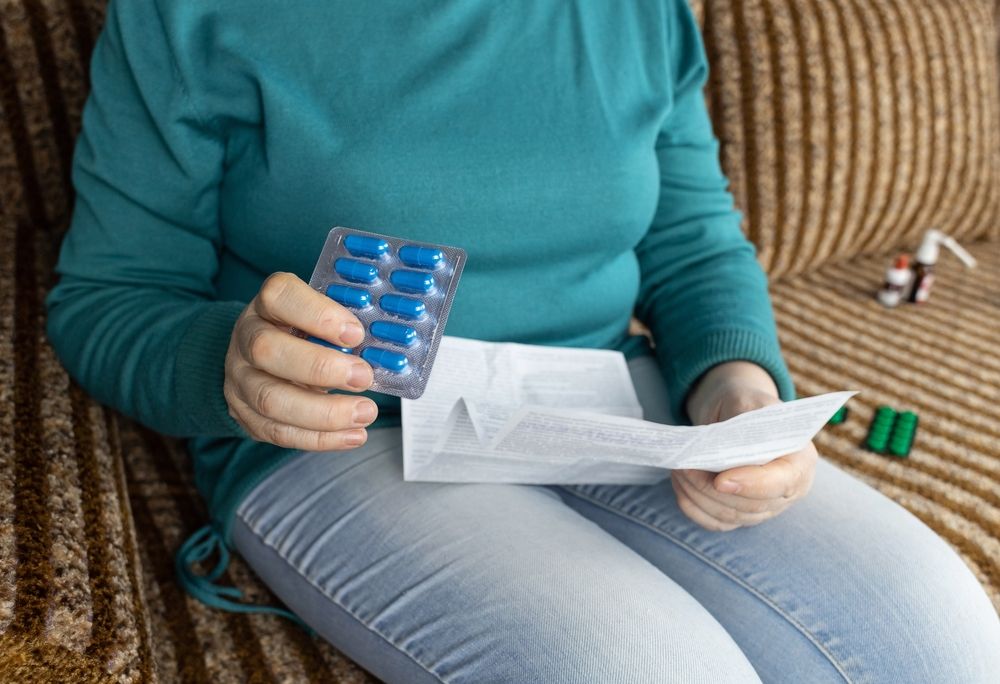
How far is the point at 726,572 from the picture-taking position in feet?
2.17

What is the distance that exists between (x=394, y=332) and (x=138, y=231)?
0.87 feet

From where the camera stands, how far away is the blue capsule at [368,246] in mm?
562

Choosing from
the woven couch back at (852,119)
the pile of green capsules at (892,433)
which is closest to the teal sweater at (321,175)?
the pile of green capsules at (892,433)

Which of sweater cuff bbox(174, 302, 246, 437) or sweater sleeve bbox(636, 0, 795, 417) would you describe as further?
sweater sleeve bbox(636, 0, 795, 417)

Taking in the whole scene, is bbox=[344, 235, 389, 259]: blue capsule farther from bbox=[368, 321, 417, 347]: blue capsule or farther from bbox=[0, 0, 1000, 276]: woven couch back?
bbox=[0, 0, 1000, 276]: woven couch back

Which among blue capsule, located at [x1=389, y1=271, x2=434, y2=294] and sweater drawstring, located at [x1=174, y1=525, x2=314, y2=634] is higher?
blue capsule, located at [x1=389, y1=271, x2=434, y2=294]

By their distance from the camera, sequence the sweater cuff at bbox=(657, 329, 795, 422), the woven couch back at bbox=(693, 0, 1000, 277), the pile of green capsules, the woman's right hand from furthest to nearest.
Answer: the woven couch back at bbox=(693, 0, 1000, 277)
the pile of green capsules
the sweater cuff at bbox=(657, 329, 795, 422)
the woman's right hand

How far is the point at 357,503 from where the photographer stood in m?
0.65

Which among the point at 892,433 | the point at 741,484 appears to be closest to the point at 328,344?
the point at 741,484

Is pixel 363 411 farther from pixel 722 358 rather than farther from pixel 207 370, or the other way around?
pixel 722 358

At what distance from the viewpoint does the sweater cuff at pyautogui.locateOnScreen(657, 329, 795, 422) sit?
30.0 inches

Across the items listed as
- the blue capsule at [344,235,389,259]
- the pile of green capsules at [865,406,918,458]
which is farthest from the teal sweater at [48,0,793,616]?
the pile of green capsules at [865,406,918,458]

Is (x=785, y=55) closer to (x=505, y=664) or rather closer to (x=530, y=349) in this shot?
(x=530, y=349)

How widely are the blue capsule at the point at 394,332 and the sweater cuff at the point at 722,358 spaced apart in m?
0.32
